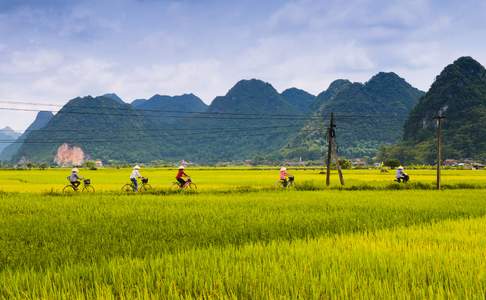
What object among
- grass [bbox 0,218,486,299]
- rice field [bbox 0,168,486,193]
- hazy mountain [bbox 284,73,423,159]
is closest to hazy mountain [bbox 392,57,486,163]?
hazy mountain [bbox 284,73,423,159]

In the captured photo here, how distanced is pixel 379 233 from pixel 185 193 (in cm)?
1308

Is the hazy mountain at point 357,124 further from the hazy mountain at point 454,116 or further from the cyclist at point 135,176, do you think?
the cyclist at point 135,176

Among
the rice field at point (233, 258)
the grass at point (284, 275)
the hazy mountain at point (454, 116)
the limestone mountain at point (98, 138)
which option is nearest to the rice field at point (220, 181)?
the rice field at point (233, 258)

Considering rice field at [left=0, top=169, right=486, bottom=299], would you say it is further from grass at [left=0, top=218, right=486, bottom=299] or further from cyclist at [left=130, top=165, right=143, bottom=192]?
cyclist at [left=130, top=165, right=143, bottom=192]

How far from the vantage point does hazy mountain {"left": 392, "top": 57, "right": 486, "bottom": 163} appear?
98.6 m

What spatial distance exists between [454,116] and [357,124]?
157 ft

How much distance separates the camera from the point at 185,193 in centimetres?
1920

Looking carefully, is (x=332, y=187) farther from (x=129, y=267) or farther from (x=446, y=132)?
(x=446, y=132)

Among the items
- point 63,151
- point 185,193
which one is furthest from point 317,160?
point 185,193

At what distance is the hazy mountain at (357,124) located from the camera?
150 metres

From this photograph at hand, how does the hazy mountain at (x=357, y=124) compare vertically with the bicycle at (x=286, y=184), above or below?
above

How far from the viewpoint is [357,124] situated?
163 metres

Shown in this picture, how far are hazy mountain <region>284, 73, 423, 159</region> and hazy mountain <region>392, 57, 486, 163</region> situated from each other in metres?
23.9

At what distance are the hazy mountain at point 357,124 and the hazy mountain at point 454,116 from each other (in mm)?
23865
